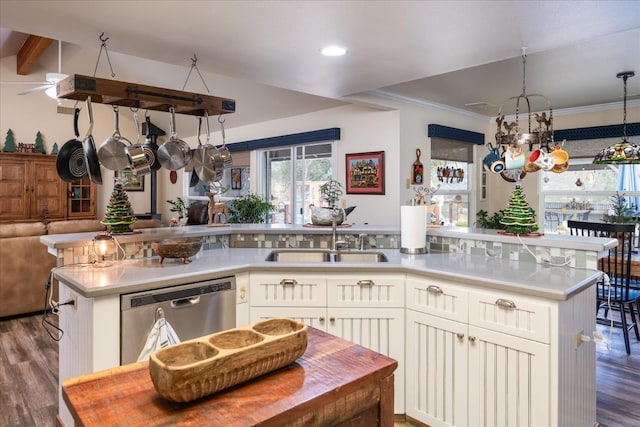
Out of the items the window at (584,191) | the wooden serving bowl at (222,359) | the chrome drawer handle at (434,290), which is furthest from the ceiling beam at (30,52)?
the window at (584,191)

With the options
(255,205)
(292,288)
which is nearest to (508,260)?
(292,288)

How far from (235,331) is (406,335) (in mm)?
1523

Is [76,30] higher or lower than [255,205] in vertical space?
higher

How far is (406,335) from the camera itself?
2.40 meters

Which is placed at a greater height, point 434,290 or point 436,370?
point 434,290

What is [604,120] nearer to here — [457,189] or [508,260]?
[457,189]

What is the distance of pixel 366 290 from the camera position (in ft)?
7.97

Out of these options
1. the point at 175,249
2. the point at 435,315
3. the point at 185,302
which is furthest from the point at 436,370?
the point at 175,249

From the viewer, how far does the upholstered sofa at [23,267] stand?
438cm

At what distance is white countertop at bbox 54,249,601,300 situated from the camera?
193cm

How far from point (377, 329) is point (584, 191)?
174 inches

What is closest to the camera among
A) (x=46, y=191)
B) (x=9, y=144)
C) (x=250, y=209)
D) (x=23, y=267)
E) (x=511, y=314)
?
(x=511, y=314)

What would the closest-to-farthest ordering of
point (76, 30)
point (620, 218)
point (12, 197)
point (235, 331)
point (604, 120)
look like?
1. point (235, 331)
2. point (76, 30)
3. point (620, 218)
4. point (604, 120)
5. point (12, 197)

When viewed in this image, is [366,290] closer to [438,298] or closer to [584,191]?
[438,298]
